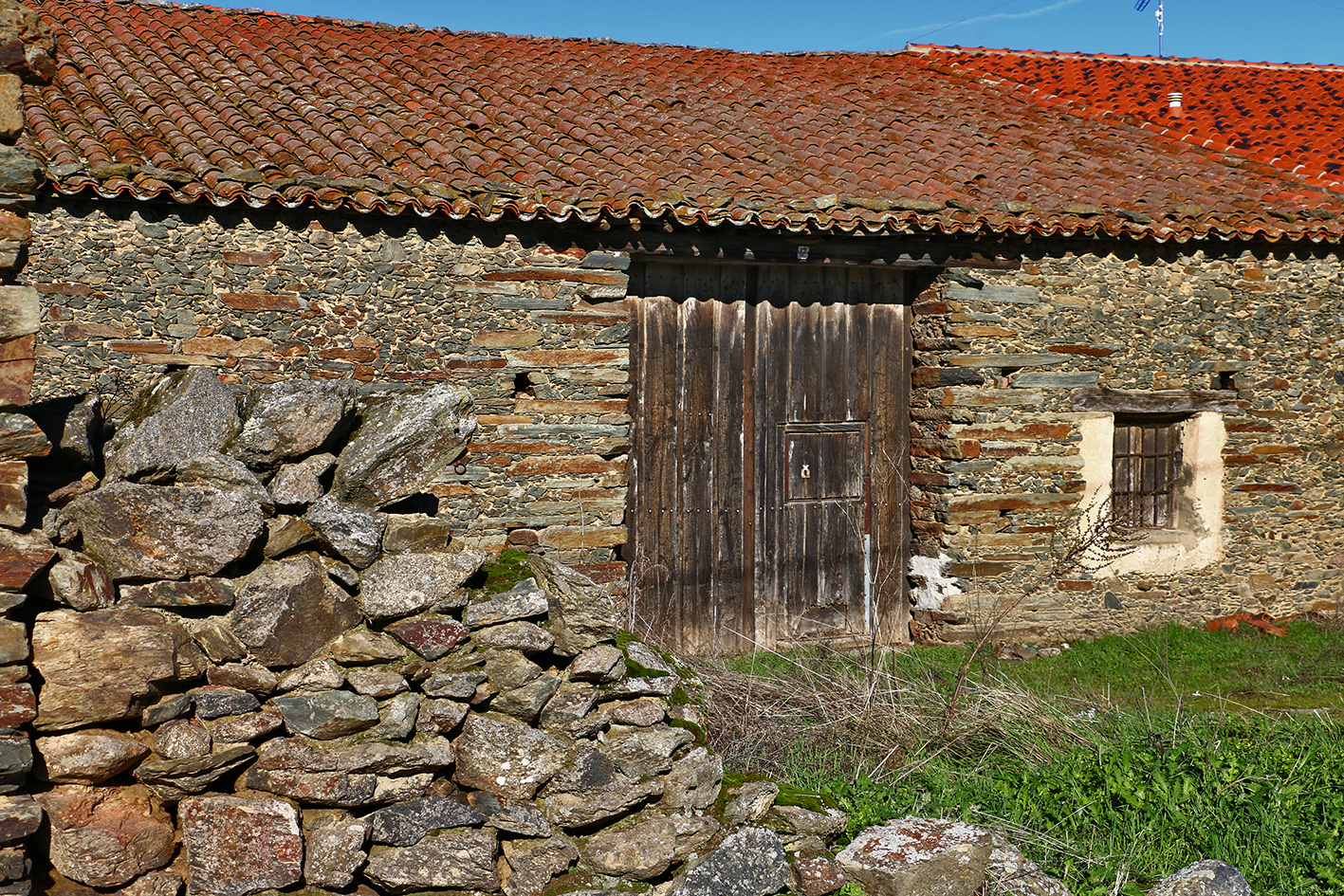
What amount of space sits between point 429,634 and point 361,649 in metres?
0.18

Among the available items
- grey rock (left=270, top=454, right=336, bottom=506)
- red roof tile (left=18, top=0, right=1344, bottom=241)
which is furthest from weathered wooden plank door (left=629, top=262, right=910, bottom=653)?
grey rock (left=270, top=454, right=336, bottom=506)

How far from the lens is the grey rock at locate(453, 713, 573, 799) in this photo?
289 centimetres

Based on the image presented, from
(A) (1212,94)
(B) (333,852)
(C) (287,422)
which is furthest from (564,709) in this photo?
(A) (1212,94)

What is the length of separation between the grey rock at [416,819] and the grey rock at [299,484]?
2.83 feet

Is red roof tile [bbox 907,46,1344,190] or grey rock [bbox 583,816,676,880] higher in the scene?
red roof tile [bbox 907,46,1344,190]

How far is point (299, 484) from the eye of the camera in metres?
2.91

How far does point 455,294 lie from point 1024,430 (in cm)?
383

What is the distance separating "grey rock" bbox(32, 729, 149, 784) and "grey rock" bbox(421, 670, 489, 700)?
72 centimetres

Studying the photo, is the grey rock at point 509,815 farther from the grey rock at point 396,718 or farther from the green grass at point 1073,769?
the green grass at point 1073,769

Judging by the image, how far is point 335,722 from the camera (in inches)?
109

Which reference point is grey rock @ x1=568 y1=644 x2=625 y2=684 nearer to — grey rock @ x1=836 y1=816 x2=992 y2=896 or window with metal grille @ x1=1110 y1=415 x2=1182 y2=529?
grey rock @ x1=836 y1=816 x2=992 y2=896

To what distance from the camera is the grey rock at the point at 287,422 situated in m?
2.91

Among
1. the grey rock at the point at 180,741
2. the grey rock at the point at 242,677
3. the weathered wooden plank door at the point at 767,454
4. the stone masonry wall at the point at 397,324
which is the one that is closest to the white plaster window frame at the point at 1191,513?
the weathered wooden plank door at the point at 767,454

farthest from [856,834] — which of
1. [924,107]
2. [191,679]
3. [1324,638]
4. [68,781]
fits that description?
[924,107]
